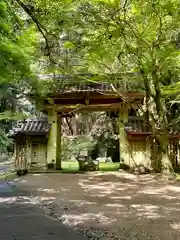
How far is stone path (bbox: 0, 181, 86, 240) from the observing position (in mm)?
4305

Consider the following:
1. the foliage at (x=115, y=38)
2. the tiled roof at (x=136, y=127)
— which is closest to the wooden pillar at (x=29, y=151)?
the tiled roof at (x=136, y=127)

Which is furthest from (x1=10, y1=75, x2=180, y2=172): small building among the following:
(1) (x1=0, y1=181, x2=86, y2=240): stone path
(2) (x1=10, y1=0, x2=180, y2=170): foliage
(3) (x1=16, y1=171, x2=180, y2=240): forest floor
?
(1) (x1=0, y1=181, x2=86, y2=240): stone path

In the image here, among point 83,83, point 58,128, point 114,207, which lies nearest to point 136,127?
point 83,83

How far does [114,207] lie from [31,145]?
28.8ft

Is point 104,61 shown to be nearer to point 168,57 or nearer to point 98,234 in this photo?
point 168,57

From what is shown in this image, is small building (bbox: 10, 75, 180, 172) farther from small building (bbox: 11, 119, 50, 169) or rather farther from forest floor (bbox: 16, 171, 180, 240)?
forest floor (bbox: 16, 171, 180, 240)

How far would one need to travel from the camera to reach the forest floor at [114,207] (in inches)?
179

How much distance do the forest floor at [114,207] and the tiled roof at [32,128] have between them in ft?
14.2

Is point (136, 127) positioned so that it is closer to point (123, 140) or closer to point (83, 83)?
point (123, 140)

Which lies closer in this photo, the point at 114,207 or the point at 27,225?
the point at 27,225

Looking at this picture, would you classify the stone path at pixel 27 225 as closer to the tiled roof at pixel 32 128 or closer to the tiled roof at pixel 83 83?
the tiled roof at pixel 83 83

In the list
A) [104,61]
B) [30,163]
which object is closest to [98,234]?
[104,61]

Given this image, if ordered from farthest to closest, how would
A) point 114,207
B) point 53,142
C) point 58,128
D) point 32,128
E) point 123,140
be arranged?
point 58,128
point 32,128
point 53,142
point 123,140
point 114,207

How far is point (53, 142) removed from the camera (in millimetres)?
14273
